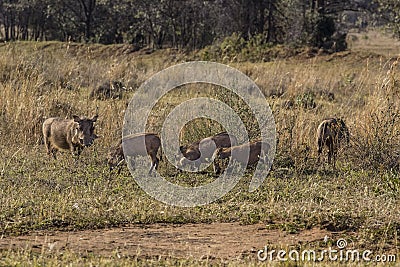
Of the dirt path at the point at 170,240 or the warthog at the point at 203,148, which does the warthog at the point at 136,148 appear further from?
the dirt path at the point at 170,240

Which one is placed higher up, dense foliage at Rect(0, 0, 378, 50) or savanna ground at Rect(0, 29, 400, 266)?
dense foliage at Rect(0, 0, 378, 50)

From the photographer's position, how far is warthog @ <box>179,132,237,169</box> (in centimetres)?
848

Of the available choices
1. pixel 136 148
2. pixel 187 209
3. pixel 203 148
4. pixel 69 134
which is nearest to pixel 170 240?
pixel 187 209

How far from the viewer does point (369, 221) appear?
5.88m

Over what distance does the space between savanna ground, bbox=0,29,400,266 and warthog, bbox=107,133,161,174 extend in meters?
0.20

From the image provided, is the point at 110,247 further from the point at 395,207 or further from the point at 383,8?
the point at 383,8

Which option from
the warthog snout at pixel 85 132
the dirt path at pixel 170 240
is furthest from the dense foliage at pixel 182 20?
the dirt path at pixel 170 240

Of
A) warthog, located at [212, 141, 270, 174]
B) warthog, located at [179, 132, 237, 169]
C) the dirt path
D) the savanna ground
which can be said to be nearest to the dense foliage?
the savanna ground

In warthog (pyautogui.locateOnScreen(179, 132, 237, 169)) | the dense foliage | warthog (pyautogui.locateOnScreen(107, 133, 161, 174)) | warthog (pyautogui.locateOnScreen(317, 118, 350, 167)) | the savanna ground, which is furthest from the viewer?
the dense foliage

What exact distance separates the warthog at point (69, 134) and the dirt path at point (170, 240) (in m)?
2.53

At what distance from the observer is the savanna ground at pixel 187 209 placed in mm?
5375

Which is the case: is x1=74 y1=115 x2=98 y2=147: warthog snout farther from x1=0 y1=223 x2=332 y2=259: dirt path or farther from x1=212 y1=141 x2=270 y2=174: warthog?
x1=0 y1=223 x2=332 y2=259: dirt path

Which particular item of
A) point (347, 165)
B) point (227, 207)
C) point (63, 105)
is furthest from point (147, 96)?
point (227, 207)

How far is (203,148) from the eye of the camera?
336 inches
